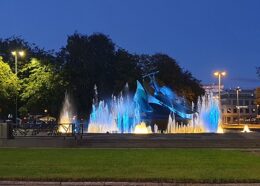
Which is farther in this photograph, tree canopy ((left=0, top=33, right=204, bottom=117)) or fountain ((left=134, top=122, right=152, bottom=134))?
tree canopy ((left=0, top=33, right=204, bottom=117))

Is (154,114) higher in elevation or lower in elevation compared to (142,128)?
higher

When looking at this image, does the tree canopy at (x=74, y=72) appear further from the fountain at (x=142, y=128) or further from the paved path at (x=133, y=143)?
the paved path at (x=133, y=143)

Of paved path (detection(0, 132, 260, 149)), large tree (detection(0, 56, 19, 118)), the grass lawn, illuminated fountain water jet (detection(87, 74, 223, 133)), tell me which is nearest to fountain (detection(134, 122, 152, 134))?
illuminated fountain water jet (detection(87, 74, 223, 133))

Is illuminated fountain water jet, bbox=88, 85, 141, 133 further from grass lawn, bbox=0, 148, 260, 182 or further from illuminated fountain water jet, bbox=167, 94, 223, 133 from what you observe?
grass lawn, bbox=0, 148, 260, 182

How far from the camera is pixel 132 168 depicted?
18797 millimetres

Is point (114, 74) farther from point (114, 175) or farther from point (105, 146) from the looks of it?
point (114, 175)

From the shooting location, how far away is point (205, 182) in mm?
15617

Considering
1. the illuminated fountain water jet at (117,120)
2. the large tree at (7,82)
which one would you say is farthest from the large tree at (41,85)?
the illuminated fountain water jet at (117,120)

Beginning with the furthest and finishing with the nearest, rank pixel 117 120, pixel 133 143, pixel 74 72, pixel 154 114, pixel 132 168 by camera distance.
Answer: pixel 74 72, pixel 117 120, pixel 154 114, pixel 133 143, pixel 132 168

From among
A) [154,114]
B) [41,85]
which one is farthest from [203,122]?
[41,85]

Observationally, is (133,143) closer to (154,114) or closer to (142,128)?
(142,128)

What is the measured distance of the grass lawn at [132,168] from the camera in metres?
16.3

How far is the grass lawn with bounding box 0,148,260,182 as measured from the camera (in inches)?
643

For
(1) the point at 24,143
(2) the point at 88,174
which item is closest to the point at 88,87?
(1) the point at 24,143
